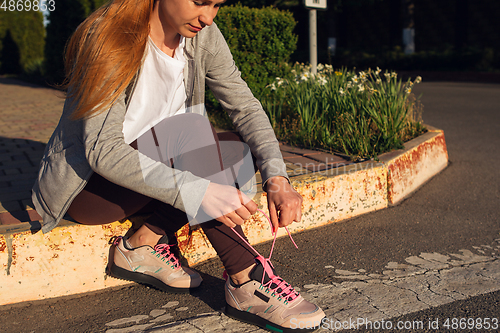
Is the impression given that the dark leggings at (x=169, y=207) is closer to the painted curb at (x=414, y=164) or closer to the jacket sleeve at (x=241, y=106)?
the jacket sleeve at (x=241, y=106)

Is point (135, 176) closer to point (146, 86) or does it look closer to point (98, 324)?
point (146, 86)

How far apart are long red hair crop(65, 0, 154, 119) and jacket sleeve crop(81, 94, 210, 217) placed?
0.08 m

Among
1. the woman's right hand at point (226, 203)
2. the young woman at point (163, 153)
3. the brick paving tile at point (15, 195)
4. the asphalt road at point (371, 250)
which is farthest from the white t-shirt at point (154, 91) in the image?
the brick paving tile at point (15, 195)

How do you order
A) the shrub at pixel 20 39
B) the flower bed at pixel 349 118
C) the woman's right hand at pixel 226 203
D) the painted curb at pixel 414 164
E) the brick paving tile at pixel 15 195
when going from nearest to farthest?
the woman's right hand at pixel 226 203
the brick paving tile at pixel 15 195
the painted curb at pixel 414 164
the flower bed at pixel 349 118
the shrub at pixel 20 39

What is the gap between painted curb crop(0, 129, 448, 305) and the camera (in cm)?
189

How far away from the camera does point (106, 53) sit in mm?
1581

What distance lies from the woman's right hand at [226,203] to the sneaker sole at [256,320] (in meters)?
0.43

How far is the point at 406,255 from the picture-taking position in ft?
7.65

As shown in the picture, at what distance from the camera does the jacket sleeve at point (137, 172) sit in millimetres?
1540

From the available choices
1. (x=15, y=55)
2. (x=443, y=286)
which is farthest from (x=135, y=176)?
(x=15, y=55)

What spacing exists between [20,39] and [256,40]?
14680 mm

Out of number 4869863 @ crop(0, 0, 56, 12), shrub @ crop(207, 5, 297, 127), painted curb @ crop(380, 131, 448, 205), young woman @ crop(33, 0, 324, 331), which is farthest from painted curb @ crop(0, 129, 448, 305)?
number 4869863 @ crop(0, 0, 56, 12)

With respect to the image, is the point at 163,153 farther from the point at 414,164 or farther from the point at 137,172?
the point at 414,164

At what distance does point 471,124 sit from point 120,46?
17.3 feet
